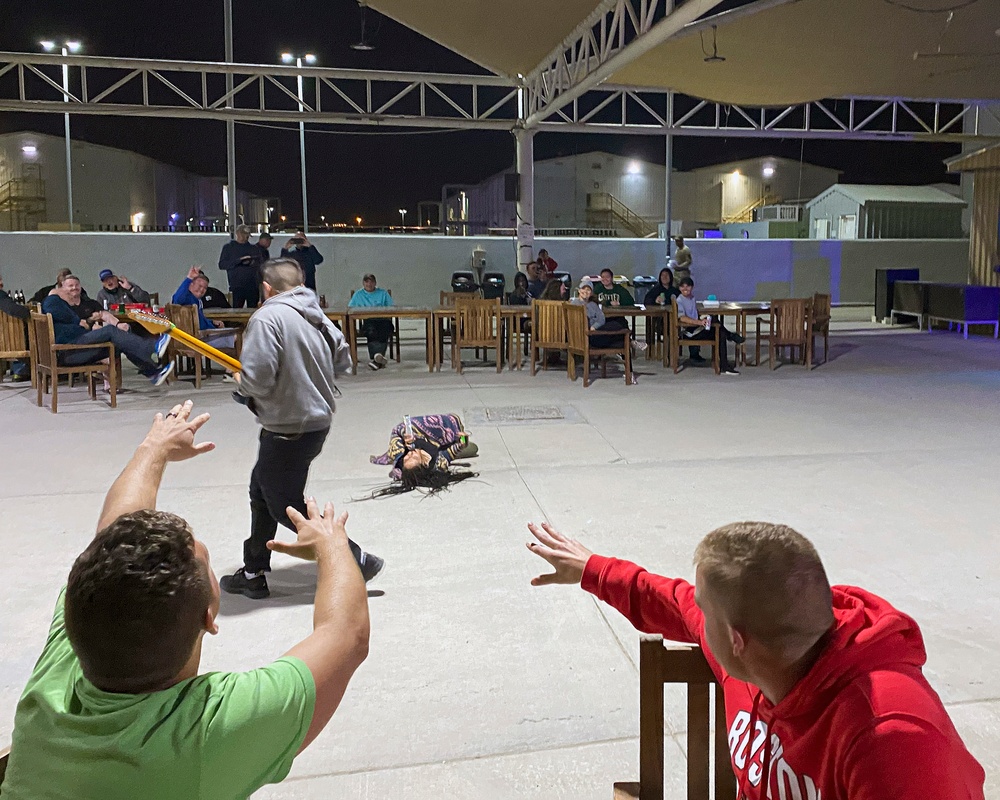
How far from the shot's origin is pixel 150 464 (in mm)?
1752

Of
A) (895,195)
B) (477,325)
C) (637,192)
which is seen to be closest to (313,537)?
(477,325)

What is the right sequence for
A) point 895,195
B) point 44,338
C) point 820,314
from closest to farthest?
point 44,338 < point 820,314 < point 895,195

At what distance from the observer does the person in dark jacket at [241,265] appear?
1109 cm

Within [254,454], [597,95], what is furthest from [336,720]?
[597,95]

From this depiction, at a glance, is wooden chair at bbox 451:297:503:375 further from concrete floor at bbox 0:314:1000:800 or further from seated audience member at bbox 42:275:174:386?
seated audience member at bbox 42:275:174:386

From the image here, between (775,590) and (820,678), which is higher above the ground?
(775,590)

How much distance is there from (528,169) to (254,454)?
30.8ft

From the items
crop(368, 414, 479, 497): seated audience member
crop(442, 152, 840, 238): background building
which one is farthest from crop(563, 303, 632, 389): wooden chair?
crop(442, 152, 840, 238): background building

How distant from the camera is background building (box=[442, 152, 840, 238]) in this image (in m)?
33.6

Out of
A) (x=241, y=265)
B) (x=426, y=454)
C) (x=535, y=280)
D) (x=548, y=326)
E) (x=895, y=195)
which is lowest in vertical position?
(x=426, y=454)

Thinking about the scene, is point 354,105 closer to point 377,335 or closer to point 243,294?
point 243,294

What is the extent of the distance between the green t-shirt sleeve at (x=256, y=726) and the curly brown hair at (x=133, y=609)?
0.09 meters

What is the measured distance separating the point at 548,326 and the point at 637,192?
85.5 feet

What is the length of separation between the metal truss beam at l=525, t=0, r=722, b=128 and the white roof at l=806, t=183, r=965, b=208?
57.5 ft
